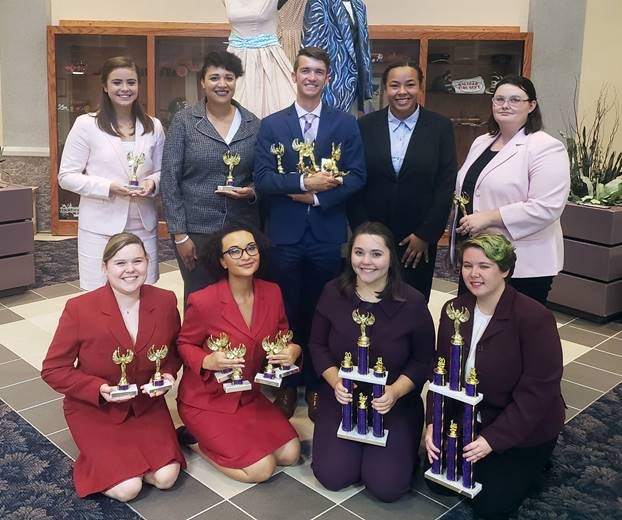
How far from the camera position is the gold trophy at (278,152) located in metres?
2.84

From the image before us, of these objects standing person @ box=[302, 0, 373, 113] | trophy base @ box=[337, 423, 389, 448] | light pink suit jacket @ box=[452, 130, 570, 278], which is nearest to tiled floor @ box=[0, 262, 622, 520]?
trophy base @ box=[337, 423, 389, 448]

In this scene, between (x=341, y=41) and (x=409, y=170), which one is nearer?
(x=409, y=170)

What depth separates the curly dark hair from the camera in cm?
270

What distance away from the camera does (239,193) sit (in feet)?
9.50

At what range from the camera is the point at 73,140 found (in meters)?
3.02

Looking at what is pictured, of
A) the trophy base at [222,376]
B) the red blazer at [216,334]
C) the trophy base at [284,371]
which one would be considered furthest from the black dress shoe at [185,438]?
the trophy base at [284,371]

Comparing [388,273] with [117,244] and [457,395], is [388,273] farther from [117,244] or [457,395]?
[117,244]

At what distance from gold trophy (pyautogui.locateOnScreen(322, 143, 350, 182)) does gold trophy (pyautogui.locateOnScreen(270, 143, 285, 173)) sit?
0.18 m

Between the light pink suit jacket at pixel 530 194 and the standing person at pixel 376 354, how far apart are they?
49 cm

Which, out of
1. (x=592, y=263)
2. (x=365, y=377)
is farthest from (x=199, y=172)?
(x=592, y=263)

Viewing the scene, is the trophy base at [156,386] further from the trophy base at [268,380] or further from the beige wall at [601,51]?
the beige wall at [601,51]

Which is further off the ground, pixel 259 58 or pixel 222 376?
pixel 259 58

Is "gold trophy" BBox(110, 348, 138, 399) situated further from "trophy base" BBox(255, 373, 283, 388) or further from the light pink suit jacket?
the light pink suit jacket

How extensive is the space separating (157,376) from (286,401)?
32.0 inches
